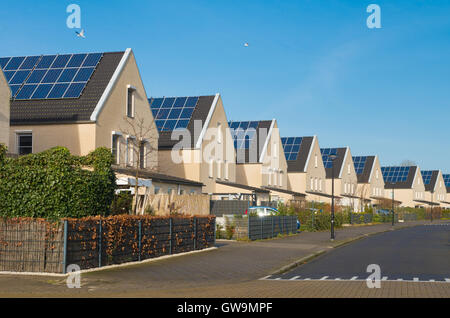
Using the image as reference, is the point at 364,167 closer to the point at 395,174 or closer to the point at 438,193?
the point at 395,174

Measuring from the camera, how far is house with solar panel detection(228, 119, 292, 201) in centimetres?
5241

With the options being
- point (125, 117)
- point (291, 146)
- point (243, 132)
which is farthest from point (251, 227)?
point (291, 146)

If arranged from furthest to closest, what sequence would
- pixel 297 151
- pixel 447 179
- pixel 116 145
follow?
pixel 447 179 → pixel 297 151 → pixel 116 145

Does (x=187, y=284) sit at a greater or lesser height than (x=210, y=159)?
lesser

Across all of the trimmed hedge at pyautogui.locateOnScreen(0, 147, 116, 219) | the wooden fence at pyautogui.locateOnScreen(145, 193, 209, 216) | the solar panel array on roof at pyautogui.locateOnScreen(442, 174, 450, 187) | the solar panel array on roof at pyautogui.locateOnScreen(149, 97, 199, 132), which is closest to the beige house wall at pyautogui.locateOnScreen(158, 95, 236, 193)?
the solar panel array on roof at pyautogui.locateOnScreen(149, 97, 199, 132)

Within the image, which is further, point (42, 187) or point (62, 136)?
point (62, 136)

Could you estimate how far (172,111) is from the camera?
43938 mm

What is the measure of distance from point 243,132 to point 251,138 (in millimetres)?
2175

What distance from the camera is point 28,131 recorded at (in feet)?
96.7

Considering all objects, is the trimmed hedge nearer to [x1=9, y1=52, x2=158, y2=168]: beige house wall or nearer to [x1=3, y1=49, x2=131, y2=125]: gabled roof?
[x1=9, y1=52, x2=158, y2=168]: beige house wall

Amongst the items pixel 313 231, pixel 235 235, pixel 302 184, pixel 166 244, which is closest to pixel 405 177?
pixel 302 184

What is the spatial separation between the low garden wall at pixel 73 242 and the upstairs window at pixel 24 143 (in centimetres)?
1334

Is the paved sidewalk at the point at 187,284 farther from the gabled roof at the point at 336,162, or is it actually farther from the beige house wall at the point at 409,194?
the beige house wall at the point at 409,194

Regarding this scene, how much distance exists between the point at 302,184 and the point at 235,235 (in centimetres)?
3429
